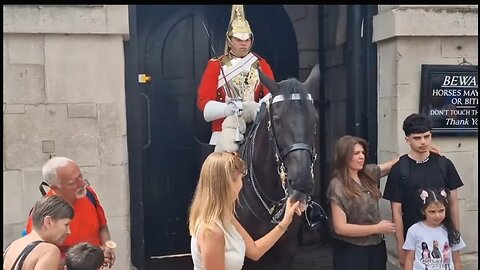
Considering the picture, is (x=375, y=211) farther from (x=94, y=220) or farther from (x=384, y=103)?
(x=94, y=220)

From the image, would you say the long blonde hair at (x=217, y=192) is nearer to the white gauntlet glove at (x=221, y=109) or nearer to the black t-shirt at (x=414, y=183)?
the white gauntlet glove at (x=221, y=109)

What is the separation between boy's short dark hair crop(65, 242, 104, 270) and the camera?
108 inches

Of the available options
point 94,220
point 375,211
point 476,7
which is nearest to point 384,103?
point 476,7

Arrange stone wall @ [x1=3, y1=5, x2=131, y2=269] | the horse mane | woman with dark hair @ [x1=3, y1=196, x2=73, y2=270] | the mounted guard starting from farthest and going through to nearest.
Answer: the mounted guard < stone wall @ [x1=3, y1=5, x2=131, y2=269] < the horse mane < woman with dark hair @ [x1=3, y1=196, x2=73, y2=270]

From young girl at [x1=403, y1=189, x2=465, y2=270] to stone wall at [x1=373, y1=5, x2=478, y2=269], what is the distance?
1099mm

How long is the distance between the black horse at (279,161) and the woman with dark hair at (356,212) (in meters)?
0.37

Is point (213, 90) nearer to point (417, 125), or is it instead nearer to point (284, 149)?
point (284, 149)

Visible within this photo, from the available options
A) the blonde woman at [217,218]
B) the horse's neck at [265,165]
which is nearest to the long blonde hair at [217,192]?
the blonde woman at [217,218]

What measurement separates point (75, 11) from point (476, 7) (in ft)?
11.2

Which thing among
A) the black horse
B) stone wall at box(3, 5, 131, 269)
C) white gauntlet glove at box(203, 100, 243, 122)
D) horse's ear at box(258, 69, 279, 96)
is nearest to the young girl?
the black horse

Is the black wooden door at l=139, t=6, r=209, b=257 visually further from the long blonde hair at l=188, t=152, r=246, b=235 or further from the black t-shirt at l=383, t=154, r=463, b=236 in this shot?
the long blonde hair at l=188, t=152, r=246, b=235

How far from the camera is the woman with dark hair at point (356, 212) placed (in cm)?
381

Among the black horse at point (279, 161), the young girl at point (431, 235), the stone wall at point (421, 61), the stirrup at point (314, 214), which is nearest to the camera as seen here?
the black horse at point (279, 161)

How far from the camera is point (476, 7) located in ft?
16.4
